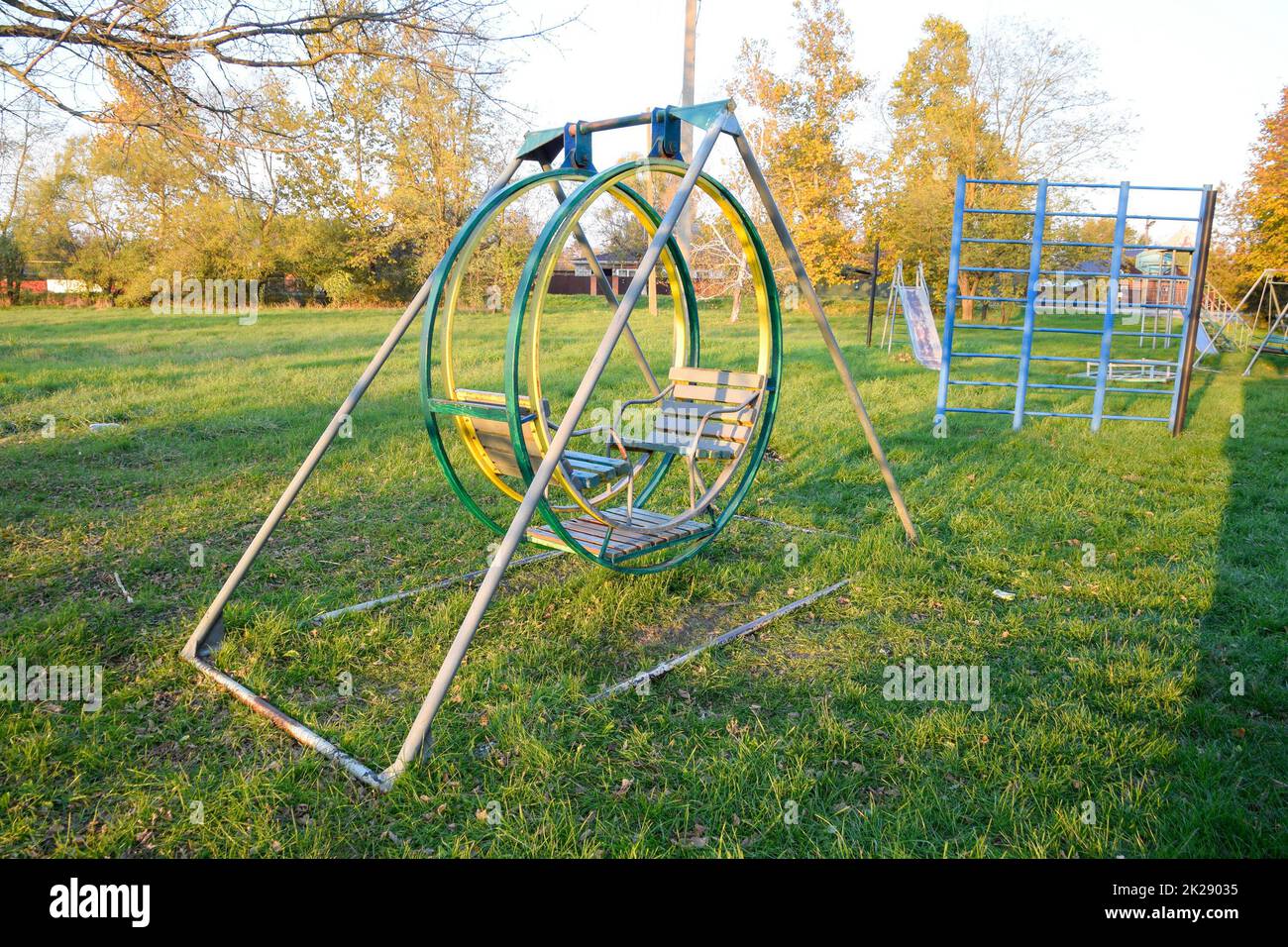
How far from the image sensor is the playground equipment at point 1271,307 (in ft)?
41.1

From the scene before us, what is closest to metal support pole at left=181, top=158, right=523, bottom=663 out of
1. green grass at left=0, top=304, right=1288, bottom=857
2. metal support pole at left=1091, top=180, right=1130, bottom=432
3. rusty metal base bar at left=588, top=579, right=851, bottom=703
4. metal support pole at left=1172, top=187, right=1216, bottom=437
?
green grass at left=0, top=304, right=1288, bottom=857

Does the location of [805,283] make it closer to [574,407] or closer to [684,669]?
[574,407]

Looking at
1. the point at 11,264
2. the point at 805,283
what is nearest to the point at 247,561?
→ the point at 805,283

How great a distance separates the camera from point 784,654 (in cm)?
371

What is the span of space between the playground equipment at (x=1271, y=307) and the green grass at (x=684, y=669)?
707 centimetres

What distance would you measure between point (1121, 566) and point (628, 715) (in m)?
3.22

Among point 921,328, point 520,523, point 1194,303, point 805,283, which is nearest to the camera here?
point 520,523

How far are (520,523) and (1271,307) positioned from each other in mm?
17172

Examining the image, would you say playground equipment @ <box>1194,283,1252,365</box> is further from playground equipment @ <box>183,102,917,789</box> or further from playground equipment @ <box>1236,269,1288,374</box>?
playground equipment @ <box>183,102,917,789</box>

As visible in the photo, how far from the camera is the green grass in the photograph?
2.57m

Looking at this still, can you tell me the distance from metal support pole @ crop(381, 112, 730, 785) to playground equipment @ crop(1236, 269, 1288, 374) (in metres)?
11.2

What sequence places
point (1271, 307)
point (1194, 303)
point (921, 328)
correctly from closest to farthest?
point (1194, 303) < point (921, 328) < point (1271, 307)

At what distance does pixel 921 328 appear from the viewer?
45.7 feet
